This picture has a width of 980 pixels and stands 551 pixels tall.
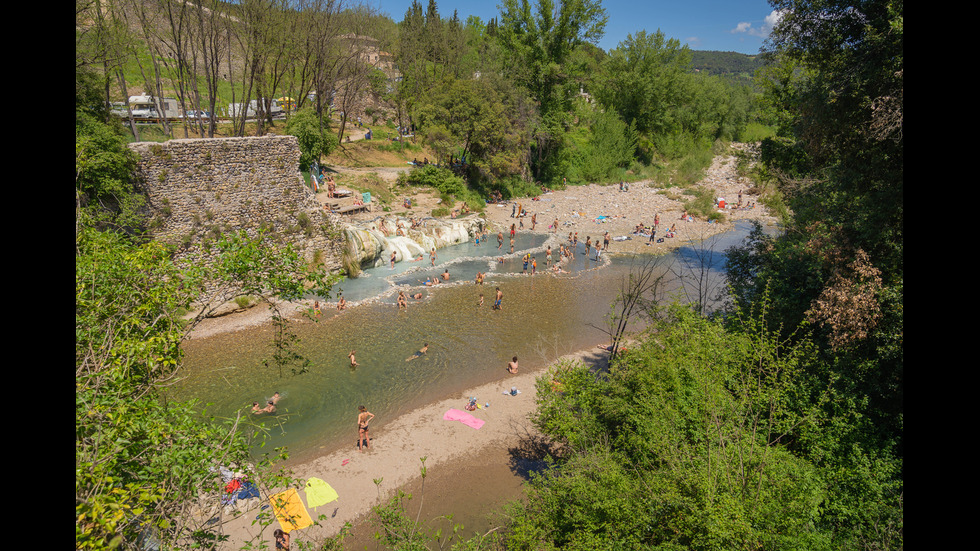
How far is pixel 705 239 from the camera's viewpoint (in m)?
30.2

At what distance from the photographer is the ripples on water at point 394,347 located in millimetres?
12969

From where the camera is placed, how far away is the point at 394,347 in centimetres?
1616

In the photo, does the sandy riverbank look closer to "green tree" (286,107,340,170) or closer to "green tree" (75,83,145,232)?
"green tree" (75,83,145,232)

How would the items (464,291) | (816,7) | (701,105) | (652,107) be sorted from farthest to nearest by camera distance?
(701,105), (652,107), (464,291), (816,7)

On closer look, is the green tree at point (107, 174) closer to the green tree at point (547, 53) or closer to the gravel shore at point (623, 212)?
the gravel shore at point (623, 212)

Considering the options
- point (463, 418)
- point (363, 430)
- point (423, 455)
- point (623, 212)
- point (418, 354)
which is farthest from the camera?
point (623, 212)

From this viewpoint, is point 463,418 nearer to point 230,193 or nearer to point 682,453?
point 682,453

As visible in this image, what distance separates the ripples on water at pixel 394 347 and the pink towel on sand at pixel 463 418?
1.62 ft

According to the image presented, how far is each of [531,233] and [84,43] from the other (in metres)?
23.4

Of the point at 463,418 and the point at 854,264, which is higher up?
the point at 854,264

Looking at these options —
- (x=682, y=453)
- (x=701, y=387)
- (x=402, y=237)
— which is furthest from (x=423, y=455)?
(x=402, y=237)

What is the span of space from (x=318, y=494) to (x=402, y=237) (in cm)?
1699
